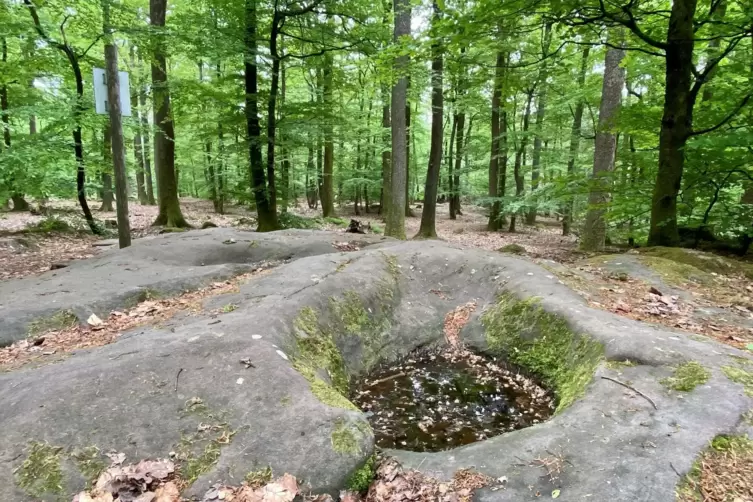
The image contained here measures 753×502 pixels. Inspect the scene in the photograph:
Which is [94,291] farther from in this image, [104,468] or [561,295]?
[561,295]

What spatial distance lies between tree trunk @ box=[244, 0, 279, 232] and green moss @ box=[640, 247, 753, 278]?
917 cm

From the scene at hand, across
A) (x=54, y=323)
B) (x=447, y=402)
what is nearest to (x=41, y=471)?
(x=54, y=323)

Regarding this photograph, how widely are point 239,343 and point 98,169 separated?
450 inches

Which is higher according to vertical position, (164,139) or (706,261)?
(164,139)

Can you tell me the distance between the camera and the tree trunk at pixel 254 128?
10391 mm

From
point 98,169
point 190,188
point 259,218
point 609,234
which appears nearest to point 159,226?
point 98,169

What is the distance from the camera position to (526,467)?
2.64 metres

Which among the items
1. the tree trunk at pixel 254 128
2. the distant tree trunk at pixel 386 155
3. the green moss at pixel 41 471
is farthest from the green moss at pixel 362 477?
the distant tree trunk at pixel 386 155

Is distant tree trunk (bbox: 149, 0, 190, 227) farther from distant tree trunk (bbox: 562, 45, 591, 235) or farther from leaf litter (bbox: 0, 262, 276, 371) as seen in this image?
distant tree trunk (bbox: 562, 45, 591, 235)

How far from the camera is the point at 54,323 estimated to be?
16.2ft

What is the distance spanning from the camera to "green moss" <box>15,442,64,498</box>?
2443 millimetres

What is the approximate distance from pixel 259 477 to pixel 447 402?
2313mm

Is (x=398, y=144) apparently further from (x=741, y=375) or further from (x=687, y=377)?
(x=741, y=375)

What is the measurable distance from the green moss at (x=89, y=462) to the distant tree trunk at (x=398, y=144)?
30.5ft
